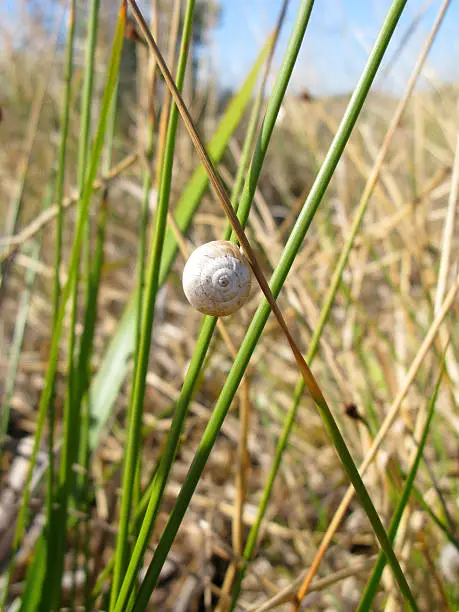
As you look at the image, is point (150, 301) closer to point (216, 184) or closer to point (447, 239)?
point (216, 184)

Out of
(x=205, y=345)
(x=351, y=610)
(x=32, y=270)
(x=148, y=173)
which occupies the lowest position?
(x=351, y=610)

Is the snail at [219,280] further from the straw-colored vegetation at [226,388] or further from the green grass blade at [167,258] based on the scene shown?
the green grass blade at [167,258]

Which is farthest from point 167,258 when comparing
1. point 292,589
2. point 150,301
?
point 292,589

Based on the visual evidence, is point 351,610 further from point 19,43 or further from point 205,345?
point 19,43

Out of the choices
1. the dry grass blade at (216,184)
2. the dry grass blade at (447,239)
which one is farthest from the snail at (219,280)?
the dry grass blade at (447,239)

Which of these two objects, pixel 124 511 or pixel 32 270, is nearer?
pixel 124 511

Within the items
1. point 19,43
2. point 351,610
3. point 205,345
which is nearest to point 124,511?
point 205,345

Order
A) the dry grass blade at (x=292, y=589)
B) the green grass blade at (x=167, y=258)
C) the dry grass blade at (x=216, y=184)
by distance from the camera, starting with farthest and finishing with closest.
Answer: the green grass blade at (x=167, y=258) < the dry grass blade at (x=292, y=589) < the dry grass blade at (x=216, y=184)
